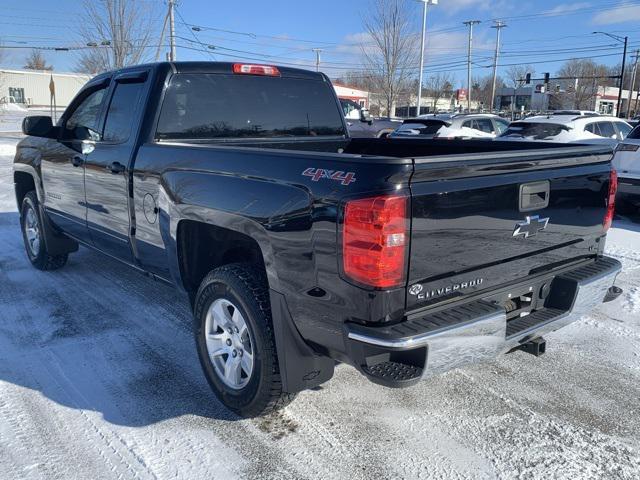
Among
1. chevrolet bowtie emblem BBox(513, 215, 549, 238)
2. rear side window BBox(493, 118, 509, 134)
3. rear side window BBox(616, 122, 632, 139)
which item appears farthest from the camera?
rear side window BBox(493, 118, 509, 134)

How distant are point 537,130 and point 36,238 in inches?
405

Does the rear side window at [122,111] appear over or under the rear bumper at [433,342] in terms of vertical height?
over

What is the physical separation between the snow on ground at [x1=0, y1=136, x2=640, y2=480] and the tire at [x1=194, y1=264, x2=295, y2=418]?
18 centimetres

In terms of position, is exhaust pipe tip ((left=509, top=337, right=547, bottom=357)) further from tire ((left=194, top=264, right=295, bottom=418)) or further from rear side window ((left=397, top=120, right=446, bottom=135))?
rear side window ((left=397, top=120, right=446, bottom=135))

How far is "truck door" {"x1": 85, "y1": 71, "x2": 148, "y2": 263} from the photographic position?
4.06 meters

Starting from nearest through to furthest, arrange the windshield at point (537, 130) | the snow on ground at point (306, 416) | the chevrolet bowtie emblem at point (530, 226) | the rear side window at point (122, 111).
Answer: the snow on ground at point (306, 416)
the chevrolet bowtie emblem at point (530, 226)
the rear side window at point (122, 111)
the windshield at point (537, 130)

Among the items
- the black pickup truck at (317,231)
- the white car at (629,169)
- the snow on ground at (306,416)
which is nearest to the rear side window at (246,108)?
the black pickup truck at (317,231)

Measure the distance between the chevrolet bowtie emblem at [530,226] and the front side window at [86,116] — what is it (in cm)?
344

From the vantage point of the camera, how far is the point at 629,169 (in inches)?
338

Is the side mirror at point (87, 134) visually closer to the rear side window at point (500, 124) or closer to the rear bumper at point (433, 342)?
the rear bumper at point (433, 342)

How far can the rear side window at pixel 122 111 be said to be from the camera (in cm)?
413

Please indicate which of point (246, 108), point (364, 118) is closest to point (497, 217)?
point (246, 108)

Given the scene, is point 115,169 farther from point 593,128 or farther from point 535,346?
point 593,128

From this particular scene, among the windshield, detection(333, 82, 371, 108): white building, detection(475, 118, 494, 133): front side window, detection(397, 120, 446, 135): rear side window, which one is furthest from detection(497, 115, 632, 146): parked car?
detection(333, 82, 371, 108): white building
